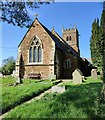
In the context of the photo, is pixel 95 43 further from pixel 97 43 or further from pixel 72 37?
pixel 72 37

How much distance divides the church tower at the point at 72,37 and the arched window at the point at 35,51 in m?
20.4

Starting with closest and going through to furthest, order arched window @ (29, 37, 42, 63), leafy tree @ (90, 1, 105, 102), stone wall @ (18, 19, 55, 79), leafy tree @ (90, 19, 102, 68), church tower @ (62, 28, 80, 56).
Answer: leafy tree @ (90, 1, 105, 102) < leafy tree @ (90, 19, 102, 68) < stone wall @ (18, 19, 55, 79) < arched window @ (29, 37, 42, 63) < church tower @ (62, 28, 80, 56)

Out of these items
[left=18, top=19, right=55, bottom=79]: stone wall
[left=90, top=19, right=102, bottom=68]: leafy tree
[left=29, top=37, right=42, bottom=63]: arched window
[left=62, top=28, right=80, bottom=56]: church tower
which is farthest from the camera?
[left=62, top=28, right=80, bottom=56]: church tower

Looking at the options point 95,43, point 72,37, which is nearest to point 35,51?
point 95,43

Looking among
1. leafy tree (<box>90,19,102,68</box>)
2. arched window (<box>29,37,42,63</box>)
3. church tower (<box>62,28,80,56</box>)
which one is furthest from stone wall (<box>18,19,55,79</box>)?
church tower (<box>62,28,80,56</box>)

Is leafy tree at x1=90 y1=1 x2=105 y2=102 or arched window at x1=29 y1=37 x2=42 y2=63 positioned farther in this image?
arched window at x1=29 y1=37 x2=42 y2=63

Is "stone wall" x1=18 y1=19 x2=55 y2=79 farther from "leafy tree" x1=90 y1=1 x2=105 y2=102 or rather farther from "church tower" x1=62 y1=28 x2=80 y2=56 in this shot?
"church tower" x1=62 y1=28 x2=80 y2=56

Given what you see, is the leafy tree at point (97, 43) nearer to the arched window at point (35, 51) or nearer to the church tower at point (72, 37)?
the arched window at point (35, 51)

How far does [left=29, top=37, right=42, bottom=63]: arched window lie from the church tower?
2044 centimetres

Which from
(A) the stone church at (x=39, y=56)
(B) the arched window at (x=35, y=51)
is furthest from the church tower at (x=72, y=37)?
(B) the arched window at (x=35, y=51)

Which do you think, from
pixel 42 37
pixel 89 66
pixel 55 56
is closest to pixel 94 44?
pixel 55 56

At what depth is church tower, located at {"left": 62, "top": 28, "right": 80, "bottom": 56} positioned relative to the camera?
161 ft

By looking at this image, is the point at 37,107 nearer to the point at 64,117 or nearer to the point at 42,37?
the point at 64,117

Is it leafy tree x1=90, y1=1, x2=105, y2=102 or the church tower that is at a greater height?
the church tower
